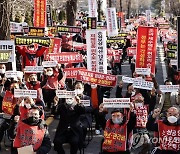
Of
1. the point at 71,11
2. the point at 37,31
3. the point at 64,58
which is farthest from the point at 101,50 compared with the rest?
the point at 71,11

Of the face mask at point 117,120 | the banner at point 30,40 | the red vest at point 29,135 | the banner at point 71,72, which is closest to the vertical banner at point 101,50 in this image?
the banner at point 71,72

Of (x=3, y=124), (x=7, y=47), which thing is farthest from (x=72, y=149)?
(x=7, y=47)

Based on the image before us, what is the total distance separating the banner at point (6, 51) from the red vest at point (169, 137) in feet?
16.5

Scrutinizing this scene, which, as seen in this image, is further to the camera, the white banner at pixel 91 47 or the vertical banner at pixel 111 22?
the vertical banner at pixel 111 22

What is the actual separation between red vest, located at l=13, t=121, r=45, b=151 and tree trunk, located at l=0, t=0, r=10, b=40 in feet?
19.7

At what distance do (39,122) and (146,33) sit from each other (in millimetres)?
6833

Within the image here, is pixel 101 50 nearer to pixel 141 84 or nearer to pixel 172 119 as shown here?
pixel 141 84

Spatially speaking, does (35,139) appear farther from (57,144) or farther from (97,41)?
(97,41)

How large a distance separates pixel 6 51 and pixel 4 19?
2.06m

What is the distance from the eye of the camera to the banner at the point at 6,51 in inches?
456

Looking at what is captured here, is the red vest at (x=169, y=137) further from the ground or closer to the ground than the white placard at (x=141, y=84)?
closer to the ground

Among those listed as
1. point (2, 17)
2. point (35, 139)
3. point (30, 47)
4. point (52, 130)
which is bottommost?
point (52, 130)

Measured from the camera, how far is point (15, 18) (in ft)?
110

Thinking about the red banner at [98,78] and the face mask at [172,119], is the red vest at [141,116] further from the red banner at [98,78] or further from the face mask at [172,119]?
the red banner at [98,78]
